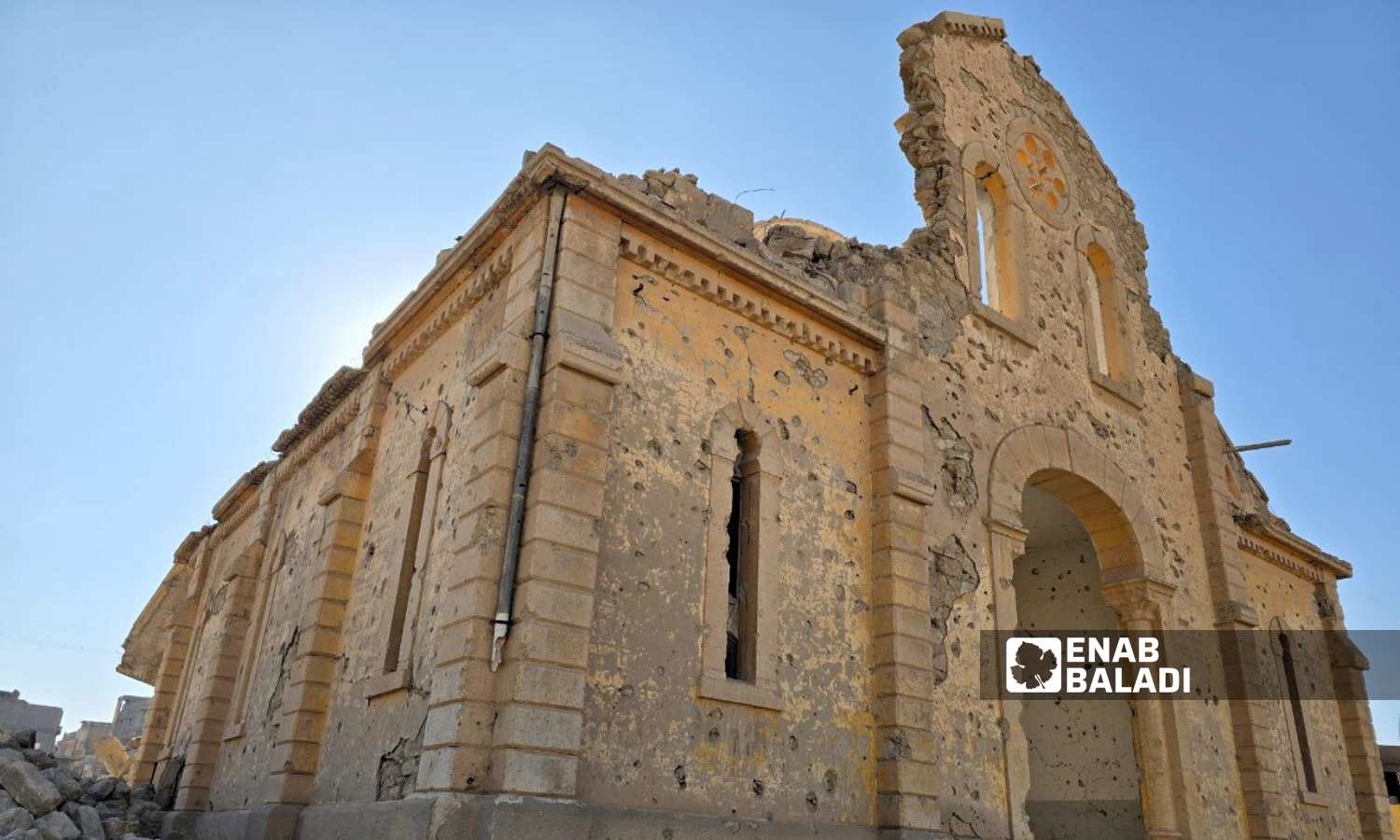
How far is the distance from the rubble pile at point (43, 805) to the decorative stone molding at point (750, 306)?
261 inches

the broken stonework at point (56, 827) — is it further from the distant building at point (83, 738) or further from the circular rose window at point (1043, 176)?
the distant building at point (83, 738)

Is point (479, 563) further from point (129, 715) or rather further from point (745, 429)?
point (129, 715)

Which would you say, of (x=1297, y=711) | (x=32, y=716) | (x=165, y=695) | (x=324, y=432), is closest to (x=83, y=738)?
(x=32, y=716)

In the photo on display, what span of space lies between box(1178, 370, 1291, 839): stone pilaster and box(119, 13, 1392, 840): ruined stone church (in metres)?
0.04

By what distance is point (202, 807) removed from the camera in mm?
12398

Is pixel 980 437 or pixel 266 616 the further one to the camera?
pixel 266 616

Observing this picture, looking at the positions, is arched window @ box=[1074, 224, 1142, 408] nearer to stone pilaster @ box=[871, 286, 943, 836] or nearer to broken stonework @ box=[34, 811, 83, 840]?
stone pilaster @ box=[871, 286, 943, 836]

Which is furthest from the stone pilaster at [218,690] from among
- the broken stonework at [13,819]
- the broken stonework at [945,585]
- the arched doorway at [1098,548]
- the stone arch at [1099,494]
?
the stone arch at [1099,494]

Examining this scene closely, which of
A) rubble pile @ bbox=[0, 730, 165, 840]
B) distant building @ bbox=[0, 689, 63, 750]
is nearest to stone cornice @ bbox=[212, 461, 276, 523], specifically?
rubble pile @ bbox=[0, 730, 165, 840]

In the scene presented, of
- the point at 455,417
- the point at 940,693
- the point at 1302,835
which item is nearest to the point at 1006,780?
the point at 940,693

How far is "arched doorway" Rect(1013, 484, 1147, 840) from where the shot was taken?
11.1m

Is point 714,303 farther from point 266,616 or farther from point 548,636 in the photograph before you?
point 266,616

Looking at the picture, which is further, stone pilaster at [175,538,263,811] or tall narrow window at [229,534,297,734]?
stone pilaster at [175,538,263,811]

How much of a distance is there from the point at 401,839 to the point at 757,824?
7.86 feet
